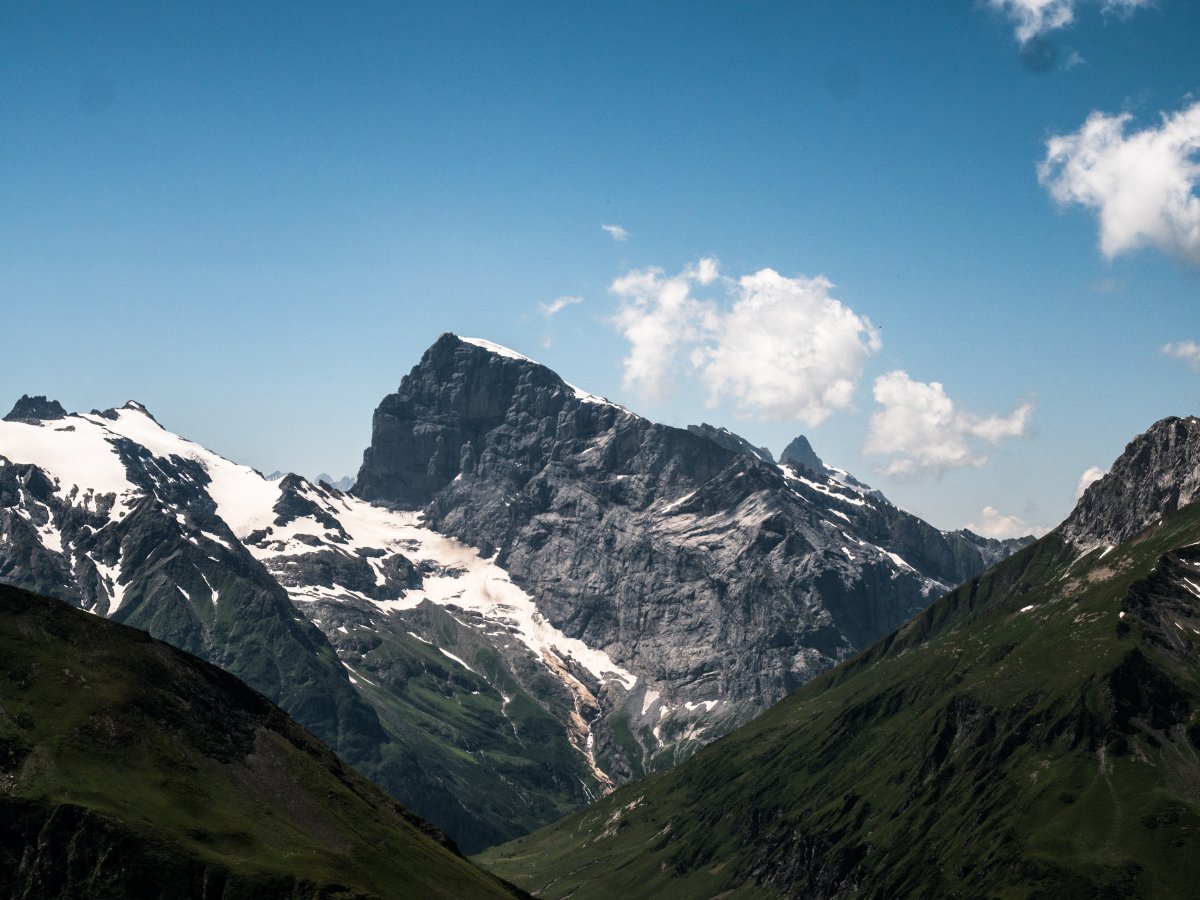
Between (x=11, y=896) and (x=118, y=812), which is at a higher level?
(x=118, y=812)

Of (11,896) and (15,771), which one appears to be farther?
(15,771)

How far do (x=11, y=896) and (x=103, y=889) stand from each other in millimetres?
11745

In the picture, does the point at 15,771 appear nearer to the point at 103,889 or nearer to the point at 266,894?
the point at 103,889

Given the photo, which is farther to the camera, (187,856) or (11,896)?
(187,856)

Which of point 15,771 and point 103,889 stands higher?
point 15,771

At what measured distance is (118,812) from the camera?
196 m

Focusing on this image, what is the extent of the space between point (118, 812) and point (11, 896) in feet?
61.2

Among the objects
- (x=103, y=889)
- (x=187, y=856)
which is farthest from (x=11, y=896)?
(x=187, y=856)

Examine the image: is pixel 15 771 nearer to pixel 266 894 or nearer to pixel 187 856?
pixel 187 856

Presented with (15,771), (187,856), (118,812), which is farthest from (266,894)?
(15,771)

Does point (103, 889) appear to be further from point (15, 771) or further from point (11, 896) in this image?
point (15, 771)

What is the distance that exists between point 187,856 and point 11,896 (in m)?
24.1

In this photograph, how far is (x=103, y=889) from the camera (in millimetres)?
186250

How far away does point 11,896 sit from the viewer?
181625mm
